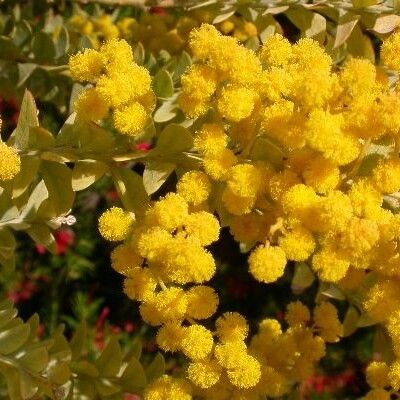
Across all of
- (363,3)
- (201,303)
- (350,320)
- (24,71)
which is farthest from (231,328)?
(24,71)

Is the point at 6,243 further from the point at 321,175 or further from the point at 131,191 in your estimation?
the point at 321,175

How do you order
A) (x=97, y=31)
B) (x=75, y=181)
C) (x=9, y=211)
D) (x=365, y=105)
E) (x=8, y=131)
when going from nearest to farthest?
(x=365, y=105), (x=75, y=181), (x=9, y=211), (x=97, y=31), (x=8, y=131)

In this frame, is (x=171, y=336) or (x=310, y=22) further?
(x=310, y=22)

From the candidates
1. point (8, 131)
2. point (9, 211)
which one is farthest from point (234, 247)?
point (9, 211)

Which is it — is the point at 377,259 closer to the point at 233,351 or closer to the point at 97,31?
the point at 233,351

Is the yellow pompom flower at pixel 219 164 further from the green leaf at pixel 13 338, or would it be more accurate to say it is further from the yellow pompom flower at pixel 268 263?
the green leaf at pixel 13 338

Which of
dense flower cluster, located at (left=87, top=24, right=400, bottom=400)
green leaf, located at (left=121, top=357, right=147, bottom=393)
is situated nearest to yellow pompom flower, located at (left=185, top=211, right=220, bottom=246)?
dense flower cluster, located at (left=87, top=24, right=400, bottom=400)

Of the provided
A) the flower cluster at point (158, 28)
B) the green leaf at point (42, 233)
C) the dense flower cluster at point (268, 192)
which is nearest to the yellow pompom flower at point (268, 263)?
the dense flower cluster at point (268, 192)
